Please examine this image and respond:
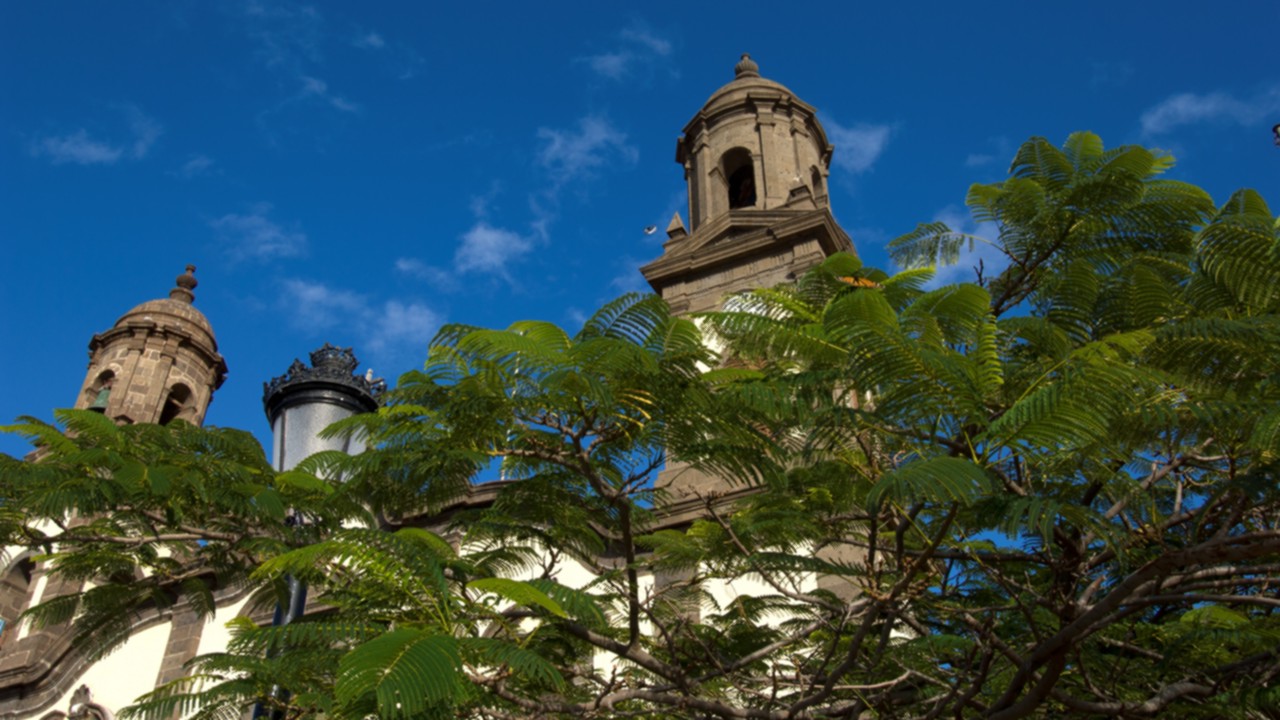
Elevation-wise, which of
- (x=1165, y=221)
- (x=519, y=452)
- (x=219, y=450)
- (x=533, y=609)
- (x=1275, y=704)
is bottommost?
(x=1275, y=704)

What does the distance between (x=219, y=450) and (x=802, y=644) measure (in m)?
4.75

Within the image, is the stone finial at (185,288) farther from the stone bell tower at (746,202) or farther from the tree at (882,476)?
the tree at (882,476)

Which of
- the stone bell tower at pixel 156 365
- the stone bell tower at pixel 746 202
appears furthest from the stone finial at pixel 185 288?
the stone bell tower at pixel 746 202

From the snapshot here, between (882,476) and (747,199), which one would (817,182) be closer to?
(747,199)

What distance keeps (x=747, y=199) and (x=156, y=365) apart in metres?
14.1

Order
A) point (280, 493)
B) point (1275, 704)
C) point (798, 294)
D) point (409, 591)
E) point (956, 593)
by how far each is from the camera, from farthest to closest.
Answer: point (956, 593) → point (280, 493) → point (798, 294) → point (1275, 704) → point (409, 591)

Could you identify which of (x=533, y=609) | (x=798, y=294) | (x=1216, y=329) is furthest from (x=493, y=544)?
(x=1216, y=329)

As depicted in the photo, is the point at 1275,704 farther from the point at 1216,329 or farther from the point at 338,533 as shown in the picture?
the point at 338,533

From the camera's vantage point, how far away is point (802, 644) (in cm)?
889

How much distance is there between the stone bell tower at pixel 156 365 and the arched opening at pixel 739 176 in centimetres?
1322

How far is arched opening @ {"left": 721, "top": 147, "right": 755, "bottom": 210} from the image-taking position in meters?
22.9

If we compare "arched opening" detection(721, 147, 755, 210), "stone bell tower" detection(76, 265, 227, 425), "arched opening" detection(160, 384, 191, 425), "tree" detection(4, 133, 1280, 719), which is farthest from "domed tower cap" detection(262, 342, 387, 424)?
"arched opening" detection(160, 384, 191, 425)

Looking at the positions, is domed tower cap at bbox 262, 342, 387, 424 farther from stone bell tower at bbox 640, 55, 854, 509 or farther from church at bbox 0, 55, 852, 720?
stone bell tower at bbox 640, 55, 854, 509

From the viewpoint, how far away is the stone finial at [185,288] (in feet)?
96.6
